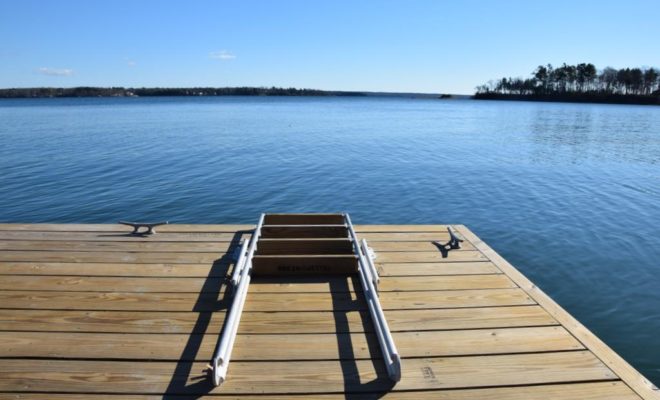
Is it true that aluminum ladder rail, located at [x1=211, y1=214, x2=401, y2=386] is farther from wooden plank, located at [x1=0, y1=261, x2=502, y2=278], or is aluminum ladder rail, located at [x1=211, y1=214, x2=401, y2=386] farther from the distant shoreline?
the distant shoreline

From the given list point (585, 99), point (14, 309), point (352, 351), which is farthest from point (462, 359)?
point (585, 99)

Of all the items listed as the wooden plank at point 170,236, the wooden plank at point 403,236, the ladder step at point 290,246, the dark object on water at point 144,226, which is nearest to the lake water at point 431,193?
the wooden plank at point 403,236

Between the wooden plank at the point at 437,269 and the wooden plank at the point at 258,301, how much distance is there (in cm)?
54

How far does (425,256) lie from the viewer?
5742 millimetres

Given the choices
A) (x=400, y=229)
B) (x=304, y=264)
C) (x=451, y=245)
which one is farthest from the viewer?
(x=400, y=229)

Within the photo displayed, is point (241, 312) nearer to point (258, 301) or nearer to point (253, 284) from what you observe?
point (258, 301)

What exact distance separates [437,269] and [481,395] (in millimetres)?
2364

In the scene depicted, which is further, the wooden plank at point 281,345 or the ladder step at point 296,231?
the ladder step at point 296,231

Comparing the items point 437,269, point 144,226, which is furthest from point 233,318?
point 144,226

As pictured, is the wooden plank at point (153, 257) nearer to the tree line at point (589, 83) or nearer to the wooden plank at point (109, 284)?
the wooden plank at point (109, 284)

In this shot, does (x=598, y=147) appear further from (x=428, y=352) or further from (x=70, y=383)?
(x=70, y=383)

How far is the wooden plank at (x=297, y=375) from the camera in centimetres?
307

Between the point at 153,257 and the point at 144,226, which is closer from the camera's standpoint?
the point at 153,257

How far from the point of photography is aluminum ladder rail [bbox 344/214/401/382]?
3.14 m
